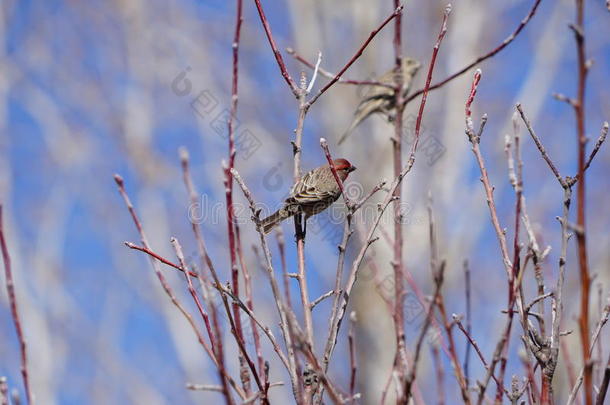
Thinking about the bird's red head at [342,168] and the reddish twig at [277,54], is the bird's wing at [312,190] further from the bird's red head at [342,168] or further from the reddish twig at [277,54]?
the reddish twig at [277,54]

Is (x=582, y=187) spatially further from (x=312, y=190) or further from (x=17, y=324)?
(x=312, y=190)

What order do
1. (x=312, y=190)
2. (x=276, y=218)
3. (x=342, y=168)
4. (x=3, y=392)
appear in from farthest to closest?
1. (x=342, y=168)
2. (x=312, y=190)
3. (x=276, y=218)
4. (x=3, y=392)

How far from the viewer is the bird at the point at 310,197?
4.28 m

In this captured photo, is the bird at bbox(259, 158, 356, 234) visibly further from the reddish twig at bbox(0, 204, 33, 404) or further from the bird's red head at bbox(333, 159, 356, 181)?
the reddish twig at bbox(0, 204, 33, 404)

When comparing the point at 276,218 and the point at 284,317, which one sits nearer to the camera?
the point at 284,317

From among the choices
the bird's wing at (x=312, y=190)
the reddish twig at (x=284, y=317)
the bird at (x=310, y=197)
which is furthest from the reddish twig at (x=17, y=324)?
the bird's wing at (x=312, y=190)

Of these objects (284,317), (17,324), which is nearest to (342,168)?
(284,317)

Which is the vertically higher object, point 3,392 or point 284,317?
point 284,317

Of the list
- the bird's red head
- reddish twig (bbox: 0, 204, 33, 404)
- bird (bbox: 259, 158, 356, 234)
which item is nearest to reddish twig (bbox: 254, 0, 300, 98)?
reddish twig (bbox: 0, 204, 33, 404)

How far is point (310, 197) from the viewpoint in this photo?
4.40m

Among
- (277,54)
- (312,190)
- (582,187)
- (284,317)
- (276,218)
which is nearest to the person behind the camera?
(582,187)

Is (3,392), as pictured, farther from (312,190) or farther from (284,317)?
(312,190)

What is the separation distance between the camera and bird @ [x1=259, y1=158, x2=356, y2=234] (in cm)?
428

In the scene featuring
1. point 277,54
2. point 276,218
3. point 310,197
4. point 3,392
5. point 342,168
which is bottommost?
point 3,392
